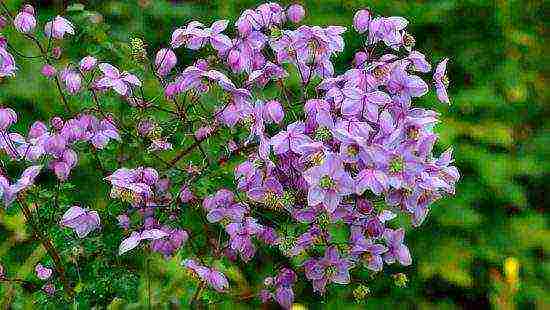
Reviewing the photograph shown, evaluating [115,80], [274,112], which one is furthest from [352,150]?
[115,80]

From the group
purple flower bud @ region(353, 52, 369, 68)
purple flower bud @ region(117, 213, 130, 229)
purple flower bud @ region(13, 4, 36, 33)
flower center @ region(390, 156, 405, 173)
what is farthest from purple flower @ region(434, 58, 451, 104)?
purple flower bud @ region(13, 4, 36, 33)

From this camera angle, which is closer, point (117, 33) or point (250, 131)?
point (250, 131)

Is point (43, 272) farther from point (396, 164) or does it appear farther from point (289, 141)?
point (396, 164)

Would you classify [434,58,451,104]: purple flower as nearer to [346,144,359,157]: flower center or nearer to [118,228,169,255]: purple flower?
[346,144,359,157]: flower center

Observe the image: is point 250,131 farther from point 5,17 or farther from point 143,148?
point 5,17

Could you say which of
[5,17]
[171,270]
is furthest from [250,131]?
[171,270]

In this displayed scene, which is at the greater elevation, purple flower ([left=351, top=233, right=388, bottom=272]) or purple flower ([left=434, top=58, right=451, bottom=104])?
purple flower ([left=434, top=58, right=451, bottom=104])

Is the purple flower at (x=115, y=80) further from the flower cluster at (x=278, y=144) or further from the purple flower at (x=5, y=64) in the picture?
the purple flower at (x=5, y=64)
